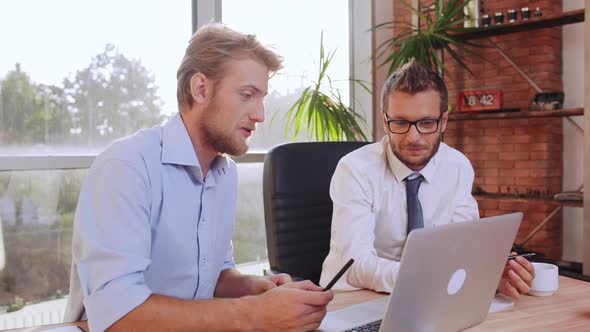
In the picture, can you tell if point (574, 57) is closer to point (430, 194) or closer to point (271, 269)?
point (430, 194)

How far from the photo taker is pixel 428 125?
5.94ft

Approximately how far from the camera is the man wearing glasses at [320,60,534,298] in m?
1.77

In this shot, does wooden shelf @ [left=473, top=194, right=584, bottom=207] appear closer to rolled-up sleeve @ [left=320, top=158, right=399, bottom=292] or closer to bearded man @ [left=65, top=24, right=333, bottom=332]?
rolled-up sleeve @ [left=320, top=158, right=399, bottom=292]

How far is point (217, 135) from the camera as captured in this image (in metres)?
1.34

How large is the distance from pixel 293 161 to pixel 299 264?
0.38 metres

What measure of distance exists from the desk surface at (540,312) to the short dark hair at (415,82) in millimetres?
701

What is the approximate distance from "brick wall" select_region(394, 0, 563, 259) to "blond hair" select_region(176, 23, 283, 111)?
2.82 metres

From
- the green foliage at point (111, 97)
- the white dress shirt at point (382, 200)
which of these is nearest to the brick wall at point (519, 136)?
the white dress shirt at point (382, 200)

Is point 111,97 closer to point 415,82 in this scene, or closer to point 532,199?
point 415,82

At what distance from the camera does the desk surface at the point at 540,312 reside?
1161 millimetres

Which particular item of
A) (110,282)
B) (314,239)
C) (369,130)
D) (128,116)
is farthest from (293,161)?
(369,130)

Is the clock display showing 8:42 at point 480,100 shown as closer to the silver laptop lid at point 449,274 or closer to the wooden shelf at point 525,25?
the wooden shelf at point 525,25

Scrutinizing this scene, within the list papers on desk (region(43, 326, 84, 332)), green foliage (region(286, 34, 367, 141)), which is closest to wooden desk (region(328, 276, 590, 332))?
papers on desk (region(43, 326, 84, 332))

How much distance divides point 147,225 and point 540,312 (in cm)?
92
